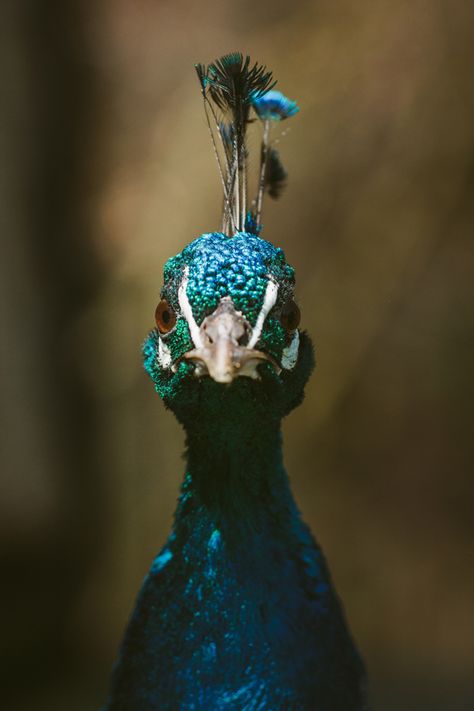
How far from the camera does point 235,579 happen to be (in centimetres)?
134

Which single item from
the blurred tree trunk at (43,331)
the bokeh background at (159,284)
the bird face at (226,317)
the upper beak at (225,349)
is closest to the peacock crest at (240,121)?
the bird face at (226,317)

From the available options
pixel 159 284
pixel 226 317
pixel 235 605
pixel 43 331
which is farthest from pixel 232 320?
pixel 43 331

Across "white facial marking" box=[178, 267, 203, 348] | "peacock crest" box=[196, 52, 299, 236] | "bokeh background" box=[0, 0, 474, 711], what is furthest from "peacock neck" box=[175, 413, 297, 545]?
"bokeh background" box=[0, 0, 474, 711]

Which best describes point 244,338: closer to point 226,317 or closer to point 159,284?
point 226,317

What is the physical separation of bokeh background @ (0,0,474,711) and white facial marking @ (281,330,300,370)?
1651 millimetres

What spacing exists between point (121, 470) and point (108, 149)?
117 centimetres

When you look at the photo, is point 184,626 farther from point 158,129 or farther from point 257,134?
point 158,129

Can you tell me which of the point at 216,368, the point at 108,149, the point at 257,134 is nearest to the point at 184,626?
the point at 216,368

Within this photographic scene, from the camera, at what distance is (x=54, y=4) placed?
2.98 m

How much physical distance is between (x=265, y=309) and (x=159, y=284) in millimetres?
1847

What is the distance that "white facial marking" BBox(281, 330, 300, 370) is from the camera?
1239 mm

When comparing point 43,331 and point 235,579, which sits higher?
point 43,331

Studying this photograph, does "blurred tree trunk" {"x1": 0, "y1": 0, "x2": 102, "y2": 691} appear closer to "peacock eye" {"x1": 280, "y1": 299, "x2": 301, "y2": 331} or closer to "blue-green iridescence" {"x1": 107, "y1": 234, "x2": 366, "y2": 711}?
"blue-green iridescence" {"x1": 107, "y1": 234, "x2": 366, "y2": 711}

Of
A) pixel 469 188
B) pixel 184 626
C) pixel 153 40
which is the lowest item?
pixel 184 626
